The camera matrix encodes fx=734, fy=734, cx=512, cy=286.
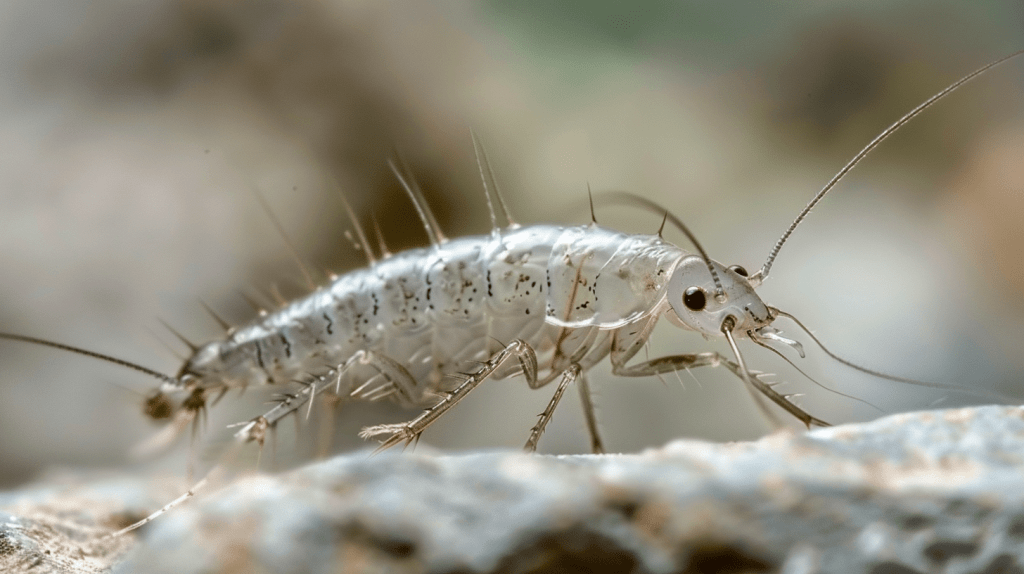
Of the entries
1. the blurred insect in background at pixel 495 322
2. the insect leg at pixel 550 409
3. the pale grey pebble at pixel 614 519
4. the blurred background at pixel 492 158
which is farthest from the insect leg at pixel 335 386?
the blurred background at pixel 492 158

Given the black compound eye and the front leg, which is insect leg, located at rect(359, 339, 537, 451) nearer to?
the front leg

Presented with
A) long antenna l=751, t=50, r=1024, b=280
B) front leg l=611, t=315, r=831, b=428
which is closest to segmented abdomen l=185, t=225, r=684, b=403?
front leg l=611, t=315, r=831, b=428

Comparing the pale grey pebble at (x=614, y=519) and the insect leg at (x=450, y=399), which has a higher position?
the pale grey pebble at (x=614, y=519)

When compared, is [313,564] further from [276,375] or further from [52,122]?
[52,122]

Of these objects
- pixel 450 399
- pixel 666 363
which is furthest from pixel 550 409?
pixel 666 363


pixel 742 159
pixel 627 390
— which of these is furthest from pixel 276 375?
pixel 742 159

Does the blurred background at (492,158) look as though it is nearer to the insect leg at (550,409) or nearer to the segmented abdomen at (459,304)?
the segmented abdomen at (459,304)
